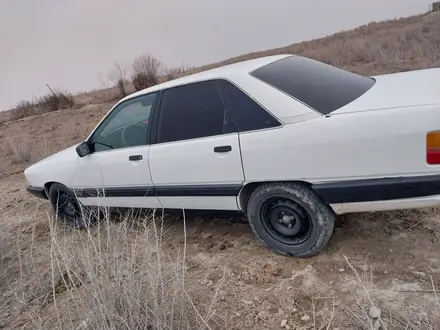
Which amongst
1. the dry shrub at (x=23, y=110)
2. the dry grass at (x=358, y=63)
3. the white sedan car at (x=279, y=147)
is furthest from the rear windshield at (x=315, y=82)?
the dry shrub at (x=23, y=110)

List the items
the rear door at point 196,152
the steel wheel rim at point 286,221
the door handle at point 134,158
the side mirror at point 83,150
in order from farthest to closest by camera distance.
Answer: the side mirror at point 83,150
the door handle at point 134,158
the rear door at point 196,152
the steel wheel rim at point 286,221

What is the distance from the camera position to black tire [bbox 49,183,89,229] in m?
4.53

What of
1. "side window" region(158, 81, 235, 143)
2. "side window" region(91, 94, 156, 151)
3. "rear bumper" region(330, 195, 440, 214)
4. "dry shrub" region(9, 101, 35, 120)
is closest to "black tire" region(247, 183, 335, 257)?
"rear bumper" region(330, 195, 440, 214)

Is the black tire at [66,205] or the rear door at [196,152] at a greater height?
the rear door at [196,152]

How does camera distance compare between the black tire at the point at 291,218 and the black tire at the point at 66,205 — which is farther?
the black tire at the point at 66,205

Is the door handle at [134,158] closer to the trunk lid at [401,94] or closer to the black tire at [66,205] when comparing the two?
the black tire at [66,205]

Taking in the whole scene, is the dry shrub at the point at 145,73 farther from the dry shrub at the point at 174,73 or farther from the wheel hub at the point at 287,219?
the wheel hub at the point at 287,219

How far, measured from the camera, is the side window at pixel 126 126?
3756mm

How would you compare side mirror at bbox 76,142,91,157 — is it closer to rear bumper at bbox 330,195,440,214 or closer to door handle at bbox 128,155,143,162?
door handle at bbox 128,155,143,162

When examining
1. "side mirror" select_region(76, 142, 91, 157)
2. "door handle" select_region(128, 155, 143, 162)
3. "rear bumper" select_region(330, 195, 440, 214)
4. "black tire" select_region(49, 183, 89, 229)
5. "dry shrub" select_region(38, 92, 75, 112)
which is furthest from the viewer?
"dry shrub" select_region(38, 92, 75, 112)

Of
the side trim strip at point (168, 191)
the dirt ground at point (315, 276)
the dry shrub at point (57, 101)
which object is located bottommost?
the dirt ground at point (315, 276)

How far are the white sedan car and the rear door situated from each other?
10 millimetres

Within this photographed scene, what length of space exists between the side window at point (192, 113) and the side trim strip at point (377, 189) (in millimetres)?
934

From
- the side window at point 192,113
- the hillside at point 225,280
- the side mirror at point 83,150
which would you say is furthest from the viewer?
the side mirror at point 83,150
